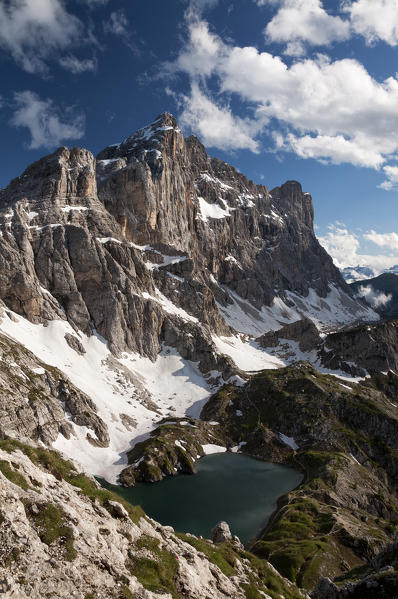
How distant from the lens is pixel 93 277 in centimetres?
15888

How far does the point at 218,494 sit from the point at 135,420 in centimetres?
4071

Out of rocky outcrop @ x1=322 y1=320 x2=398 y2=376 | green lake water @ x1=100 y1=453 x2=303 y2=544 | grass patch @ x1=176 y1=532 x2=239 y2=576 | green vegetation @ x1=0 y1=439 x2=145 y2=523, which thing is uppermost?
rocky outcrop @ x1=322 y1=320 x2=398 y2=376

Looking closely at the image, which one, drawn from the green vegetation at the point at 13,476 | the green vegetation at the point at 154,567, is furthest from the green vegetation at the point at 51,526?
the green vegetation at the point at 154,567

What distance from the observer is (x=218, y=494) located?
87562mm

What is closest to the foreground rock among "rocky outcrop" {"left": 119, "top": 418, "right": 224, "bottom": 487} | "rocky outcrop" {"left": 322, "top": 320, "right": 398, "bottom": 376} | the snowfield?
"rocky outcrop" {"left": 119, "top": 418, "right": 224, "bottom": 487}

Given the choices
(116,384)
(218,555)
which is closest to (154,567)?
(218,555)

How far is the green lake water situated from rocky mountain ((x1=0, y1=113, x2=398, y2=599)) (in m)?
4.32

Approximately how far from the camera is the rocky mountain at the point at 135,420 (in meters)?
23.1

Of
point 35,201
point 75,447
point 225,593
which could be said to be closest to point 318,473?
point 75,447

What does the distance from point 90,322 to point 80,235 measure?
3727 centimetres

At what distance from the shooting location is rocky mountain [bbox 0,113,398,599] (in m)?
23.1

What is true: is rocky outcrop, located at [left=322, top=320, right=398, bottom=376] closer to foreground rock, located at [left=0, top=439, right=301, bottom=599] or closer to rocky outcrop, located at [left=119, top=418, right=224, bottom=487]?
rocky outcrop, located at [left=119, top=418, right=224, bottom=487]

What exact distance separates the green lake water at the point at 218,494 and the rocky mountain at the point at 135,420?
14.2ft

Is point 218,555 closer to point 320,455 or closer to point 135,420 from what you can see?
point 320,455
